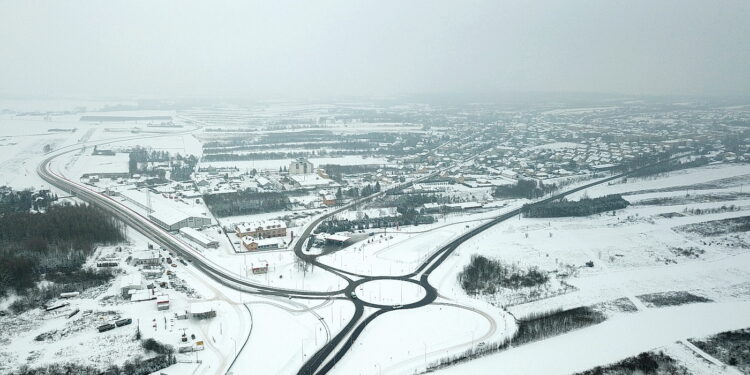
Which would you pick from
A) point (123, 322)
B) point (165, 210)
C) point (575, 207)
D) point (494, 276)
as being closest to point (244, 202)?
point (165, 210)

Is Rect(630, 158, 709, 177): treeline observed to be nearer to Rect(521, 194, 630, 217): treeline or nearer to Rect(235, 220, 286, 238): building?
Rect(521, 194, 630, 217): treeline

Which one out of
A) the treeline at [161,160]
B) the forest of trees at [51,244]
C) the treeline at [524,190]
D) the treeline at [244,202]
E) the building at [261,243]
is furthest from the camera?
the treeline at [161,160]

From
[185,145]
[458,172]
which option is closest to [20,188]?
[185,145]

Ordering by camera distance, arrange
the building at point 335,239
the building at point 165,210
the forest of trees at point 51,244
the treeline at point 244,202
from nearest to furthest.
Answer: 1. the forest of trees at point 51,244
2. the building at point 335,239
3. the building at point 165,210
4. the treeline at point 244,202

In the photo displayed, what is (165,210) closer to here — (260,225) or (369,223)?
(260,225)

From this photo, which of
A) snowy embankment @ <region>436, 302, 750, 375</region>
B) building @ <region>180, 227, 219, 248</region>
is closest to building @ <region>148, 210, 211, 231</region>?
building @ <region>180, 227, 219, 248</region>

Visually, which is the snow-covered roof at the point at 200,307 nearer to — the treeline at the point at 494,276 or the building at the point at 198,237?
the building at the point at 198,237

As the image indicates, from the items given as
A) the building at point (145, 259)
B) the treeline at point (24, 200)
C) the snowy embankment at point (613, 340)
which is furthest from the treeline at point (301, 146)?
the snowy embankment at point (613, 340)
